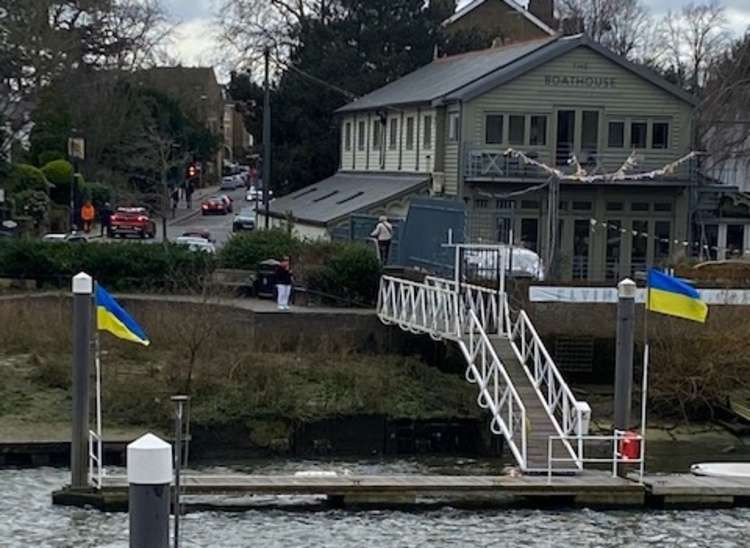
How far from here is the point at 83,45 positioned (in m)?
83.6

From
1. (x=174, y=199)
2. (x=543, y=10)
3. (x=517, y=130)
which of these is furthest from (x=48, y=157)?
(x=543, y=10)

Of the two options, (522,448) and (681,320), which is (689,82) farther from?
(522,448)

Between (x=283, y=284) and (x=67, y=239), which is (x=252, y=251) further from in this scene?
(x=67, y=239)

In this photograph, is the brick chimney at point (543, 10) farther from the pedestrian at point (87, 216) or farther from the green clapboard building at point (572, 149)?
the green clapboard building at point (572, 149)

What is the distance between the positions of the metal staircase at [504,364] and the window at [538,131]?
15422mm

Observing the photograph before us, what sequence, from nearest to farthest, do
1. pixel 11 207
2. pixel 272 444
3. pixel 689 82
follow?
pixel 272 444
pixel 11 207
pixel 689 82

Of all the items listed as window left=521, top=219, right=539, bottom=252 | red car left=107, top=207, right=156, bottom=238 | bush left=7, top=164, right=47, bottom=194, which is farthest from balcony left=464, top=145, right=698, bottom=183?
bush left=7, top=164, right=47, bottom=194

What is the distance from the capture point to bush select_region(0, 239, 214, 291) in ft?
135

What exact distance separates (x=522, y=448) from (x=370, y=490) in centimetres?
329

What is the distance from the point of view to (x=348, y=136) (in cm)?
6544

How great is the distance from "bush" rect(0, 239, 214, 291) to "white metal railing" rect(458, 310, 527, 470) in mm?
12074

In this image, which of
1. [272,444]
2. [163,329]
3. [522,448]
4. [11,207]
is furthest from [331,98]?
[522,448]

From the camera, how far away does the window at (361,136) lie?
62.4 metres

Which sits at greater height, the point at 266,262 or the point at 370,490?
the point at 266,262
